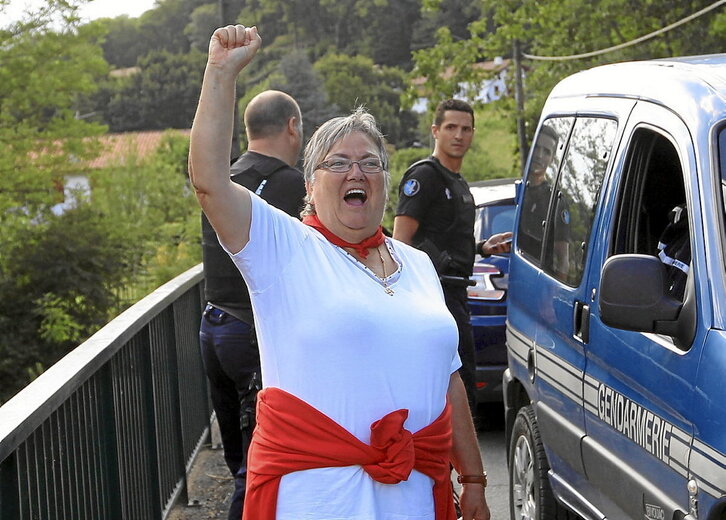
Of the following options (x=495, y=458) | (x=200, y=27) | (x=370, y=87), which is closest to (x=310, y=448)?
(x=495, y=458)

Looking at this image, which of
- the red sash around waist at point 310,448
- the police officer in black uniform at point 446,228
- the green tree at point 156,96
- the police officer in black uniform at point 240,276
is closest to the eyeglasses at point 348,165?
the red sash around waist at point 310,448

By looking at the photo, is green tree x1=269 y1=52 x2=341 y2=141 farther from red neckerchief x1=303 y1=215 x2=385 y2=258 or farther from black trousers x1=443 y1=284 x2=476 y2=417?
red neckerchief x1=303 y1=215 x2=385 y2=258

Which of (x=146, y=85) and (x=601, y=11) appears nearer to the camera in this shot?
(x=601, y=11)

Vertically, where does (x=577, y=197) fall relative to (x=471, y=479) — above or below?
above

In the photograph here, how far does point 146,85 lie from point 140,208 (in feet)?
206

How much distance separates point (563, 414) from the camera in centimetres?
484

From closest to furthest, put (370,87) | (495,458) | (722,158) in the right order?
(722,158) → (495,458) → (370,87)

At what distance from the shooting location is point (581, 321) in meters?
4.50

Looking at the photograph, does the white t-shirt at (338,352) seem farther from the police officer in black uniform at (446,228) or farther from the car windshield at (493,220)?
the car windshield at (493,220)

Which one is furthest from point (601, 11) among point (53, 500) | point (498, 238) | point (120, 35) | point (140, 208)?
point (120, 35)

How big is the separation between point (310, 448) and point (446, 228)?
399 centimetres

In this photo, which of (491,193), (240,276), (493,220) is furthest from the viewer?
(491,193)

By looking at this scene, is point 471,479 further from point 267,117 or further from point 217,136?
point 267,117

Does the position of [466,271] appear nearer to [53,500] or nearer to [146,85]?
[53,500]
